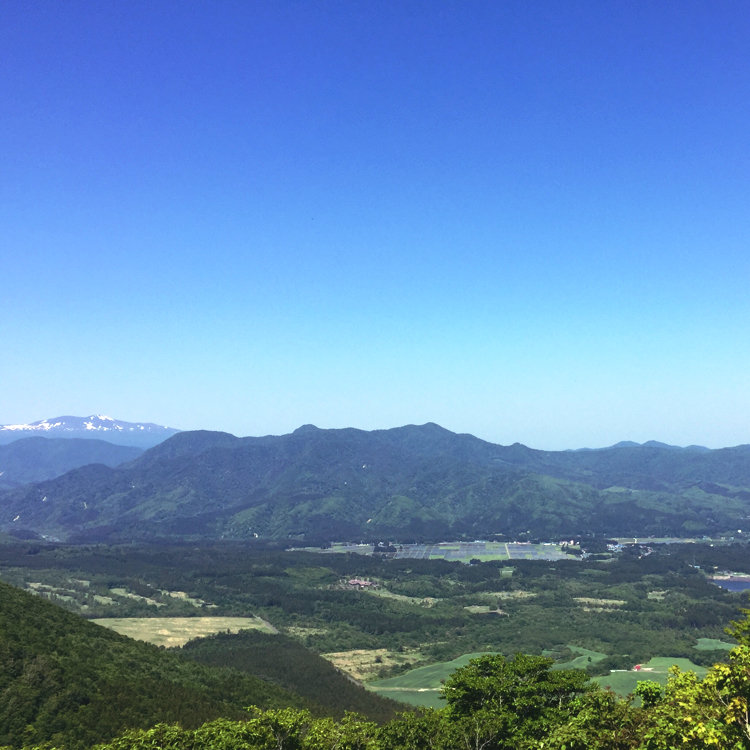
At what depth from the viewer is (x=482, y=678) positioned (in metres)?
56.4

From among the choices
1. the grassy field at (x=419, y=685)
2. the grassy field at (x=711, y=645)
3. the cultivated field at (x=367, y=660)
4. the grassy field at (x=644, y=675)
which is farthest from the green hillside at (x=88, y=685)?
the grassy field at (x=711, y=645)

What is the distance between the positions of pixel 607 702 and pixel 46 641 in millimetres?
101940

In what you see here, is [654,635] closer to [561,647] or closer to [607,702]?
[561,647]

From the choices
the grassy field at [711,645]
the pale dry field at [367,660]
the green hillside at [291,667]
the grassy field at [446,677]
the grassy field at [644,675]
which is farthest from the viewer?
the grassy field at [711,645]

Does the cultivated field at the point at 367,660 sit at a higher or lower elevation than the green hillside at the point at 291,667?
lower

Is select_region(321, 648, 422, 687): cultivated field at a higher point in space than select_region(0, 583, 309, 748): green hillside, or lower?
lower

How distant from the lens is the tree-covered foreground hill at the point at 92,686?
277ft

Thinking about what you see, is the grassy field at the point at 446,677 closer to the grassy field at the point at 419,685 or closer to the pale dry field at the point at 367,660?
the grassy field at the point at 419,685

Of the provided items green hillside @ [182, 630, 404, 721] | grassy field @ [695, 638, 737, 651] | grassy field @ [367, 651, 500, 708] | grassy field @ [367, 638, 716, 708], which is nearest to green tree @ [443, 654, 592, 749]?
green hillside @ [182, 630, 404, 721]

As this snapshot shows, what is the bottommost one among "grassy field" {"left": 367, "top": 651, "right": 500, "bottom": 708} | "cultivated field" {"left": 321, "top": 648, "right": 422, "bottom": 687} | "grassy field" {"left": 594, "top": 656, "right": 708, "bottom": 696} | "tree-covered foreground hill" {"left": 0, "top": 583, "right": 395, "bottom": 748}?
"cultivated field" {"left": 321, "top": 648, "right": 422, "bottom": 687}

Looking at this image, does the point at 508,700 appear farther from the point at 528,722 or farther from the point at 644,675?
the point at 644,675

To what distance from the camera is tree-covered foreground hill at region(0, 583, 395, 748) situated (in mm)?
84500

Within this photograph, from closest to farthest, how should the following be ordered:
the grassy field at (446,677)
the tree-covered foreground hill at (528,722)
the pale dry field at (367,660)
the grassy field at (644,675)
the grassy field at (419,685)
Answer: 1. the tree-covered foreground hill at (528,722)
2. the grassy field at (419,685)
3. the grassy field at (446,677)
4. the grassy field at (644,675)
5. the pale dry field at (367,660)

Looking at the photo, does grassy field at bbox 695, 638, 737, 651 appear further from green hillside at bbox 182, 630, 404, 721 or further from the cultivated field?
green hillside at bbox 182, 630, 404, 721
